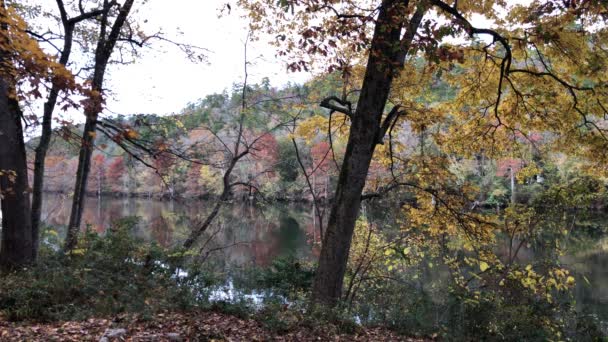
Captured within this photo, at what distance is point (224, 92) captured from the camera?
13.2m

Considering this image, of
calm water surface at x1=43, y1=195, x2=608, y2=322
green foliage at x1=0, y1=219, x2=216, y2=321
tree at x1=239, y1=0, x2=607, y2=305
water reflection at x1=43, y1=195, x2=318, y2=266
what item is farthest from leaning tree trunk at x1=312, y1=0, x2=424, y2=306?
water reflection at x1=43, y1=195, x2=318, y2=266

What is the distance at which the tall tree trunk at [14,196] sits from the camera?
22.1ft

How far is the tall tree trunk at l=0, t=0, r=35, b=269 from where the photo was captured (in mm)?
6734

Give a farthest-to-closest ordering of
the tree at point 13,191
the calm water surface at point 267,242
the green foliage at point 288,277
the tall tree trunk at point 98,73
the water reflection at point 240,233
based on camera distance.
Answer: the water reflection at point 240,233 → the calm water surface at point 267,242 → the green foliage at point 288,277 → the tall tree trunk at point 98,73 → the tree at point 13,191

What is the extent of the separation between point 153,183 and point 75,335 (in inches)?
2198

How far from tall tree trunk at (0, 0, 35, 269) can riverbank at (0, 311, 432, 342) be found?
2839 millimetres

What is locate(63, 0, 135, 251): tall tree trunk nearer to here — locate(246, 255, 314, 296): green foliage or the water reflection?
the water reflection

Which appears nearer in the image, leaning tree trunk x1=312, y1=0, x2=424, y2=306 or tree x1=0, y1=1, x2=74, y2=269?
leaning tree trunk x1=312, y1=0, x2=424, y2=306

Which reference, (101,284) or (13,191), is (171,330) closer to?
(101,284)

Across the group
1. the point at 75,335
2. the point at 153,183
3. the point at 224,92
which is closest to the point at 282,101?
the point at 224,92

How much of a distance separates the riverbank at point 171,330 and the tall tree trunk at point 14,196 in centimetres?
284

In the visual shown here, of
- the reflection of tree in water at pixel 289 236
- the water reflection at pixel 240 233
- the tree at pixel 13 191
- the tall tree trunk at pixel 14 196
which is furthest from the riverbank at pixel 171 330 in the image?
the reflection of tree in water at pixel 289 236

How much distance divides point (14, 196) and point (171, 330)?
4263 mm

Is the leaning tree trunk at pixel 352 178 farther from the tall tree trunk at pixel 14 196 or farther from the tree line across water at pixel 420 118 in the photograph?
the tall tree trunk at pixel 14 196
